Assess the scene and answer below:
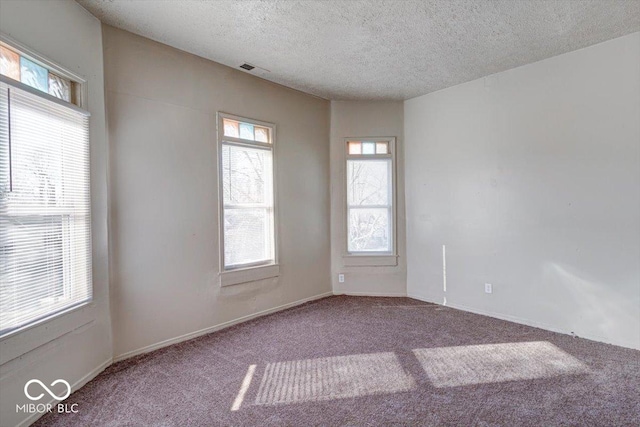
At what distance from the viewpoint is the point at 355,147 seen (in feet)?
16.2

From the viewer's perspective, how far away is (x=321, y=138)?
4.76 m

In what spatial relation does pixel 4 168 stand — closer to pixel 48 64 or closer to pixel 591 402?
pixel 48 64

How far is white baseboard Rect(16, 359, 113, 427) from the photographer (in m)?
1.97

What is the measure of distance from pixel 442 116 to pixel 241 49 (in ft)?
8.84

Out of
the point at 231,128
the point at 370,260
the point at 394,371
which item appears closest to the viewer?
the point at 394,371

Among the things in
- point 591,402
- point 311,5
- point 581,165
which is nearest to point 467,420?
point 591,402

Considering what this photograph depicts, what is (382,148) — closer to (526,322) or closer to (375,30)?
(375,30)

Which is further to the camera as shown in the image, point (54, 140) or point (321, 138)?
point (321, 138)

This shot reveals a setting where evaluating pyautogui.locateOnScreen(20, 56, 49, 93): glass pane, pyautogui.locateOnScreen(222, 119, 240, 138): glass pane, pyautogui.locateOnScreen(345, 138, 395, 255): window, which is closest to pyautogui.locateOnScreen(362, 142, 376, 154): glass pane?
pyautogui.locateOnScreen(345, 138, 395, 255): window

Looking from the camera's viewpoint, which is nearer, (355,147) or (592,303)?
(592,303)

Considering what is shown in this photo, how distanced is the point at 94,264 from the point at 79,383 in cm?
86

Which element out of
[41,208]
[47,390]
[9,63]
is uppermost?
[9,63]

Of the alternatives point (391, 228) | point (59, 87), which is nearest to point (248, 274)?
point (391, 228)

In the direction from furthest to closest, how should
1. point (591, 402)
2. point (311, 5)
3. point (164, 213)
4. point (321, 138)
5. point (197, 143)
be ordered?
point (321, 138) < point (197, 143) < point (164, 213) < point (311, 5) < point (591, 402)
